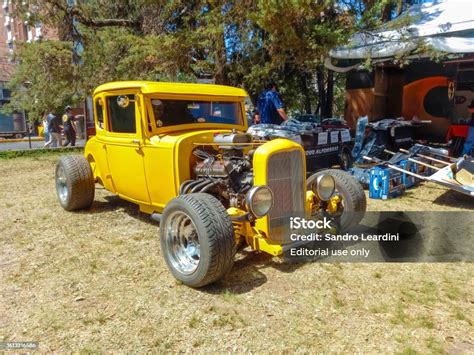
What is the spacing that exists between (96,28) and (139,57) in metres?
2.99

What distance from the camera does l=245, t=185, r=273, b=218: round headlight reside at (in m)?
3.12

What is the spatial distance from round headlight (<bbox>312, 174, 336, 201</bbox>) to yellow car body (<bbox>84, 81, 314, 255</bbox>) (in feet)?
0.37

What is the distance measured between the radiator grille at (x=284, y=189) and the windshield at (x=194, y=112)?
1452mm

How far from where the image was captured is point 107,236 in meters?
4.53

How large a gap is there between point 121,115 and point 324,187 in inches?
98.1

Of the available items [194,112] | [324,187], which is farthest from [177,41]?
[324,187]

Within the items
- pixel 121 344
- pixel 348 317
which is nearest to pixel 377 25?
pixel 348 317

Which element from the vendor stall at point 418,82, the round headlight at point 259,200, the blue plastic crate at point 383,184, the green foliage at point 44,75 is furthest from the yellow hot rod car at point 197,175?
the vendor stall at point 418,82

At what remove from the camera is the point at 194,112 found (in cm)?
447

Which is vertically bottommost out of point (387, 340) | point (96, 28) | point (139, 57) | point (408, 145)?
point (387, 340)

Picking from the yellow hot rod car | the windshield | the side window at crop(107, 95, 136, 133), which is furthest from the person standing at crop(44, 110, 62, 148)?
the windshield

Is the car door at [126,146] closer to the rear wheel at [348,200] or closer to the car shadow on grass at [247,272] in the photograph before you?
the car shadow on grass at [247,272]

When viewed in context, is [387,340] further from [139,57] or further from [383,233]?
[139,57]

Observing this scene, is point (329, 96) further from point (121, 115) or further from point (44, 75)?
point (121, 115)
